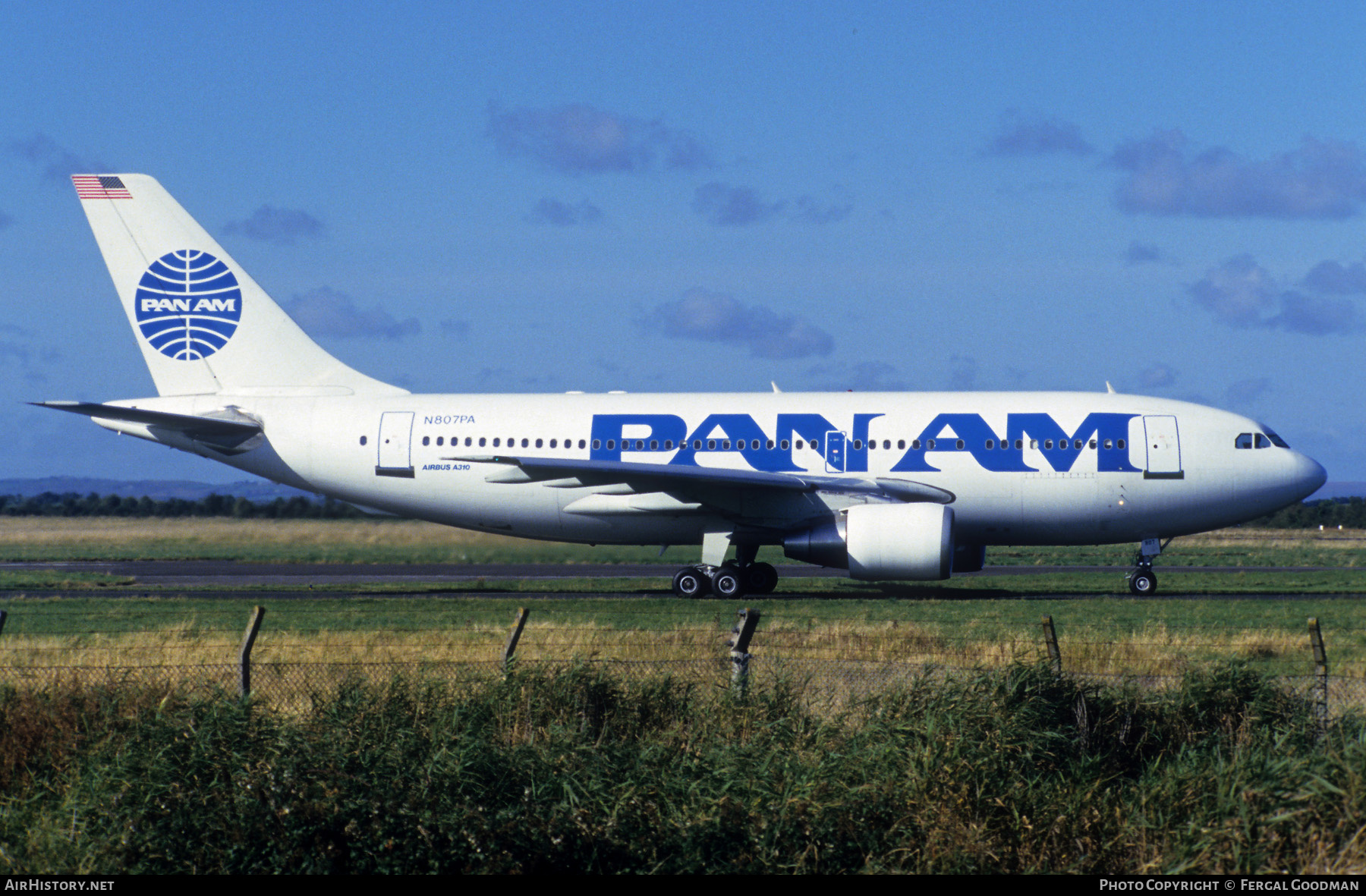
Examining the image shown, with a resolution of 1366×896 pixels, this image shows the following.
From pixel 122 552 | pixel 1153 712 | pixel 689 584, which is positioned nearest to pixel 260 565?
pixel 122 552

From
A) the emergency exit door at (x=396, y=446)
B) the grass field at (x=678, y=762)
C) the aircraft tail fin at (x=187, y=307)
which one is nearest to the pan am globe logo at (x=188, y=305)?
the aircraft tail fin at (x=187, y=307)

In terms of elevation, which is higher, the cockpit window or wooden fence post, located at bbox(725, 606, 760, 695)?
the cockpit window

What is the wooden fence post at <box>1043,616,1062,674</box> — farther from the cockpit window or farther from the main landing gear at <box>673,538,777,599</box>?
the cockpit window

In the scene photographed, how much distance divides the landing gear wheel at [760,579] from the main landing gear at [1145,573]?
704 cm

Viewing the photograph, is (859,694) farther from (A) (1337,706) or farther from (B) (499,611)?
(B) (499,611)

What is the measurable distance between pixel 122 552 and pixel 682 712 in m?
38.4

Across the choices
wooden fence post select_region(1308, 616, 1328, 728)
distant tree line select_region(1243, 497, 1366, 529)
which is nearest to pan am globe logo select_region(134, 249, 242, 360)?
wooden fence post select_region(1308, 616, 1328, 728)

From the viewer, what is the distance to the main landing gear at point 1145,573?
994 inches

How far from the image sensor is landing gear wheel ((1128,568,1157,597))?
993 inches

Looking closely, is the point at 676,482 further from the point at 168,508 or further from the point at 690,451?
the point at 168,508

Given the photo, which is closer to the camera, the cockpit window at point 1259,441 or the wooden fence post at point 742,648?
the wooden fence post at point 742,648

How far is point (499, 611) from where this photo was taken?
2217 cm

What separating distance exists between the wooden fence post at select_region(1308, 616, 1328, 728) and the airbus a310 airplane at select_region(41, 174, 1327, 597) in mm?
13002

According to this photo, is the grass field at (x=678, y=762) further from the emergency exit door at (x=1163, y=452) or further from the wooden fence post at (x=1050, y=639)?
the emergency exit door at (x=1163, y=452)
